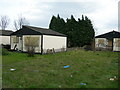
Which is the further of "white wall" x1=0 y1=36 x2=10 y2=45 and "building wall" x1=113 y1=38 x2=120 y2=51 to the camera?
"white wall" x1=0 y1=36 x2=10 y2=45

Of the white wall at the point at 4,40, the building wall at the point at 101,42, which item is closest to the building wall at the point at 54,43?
the building wall at the point at 101,42

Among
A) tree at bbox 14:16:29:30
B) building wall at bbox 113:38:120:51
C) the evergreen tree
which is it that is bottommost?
building wall at bbox 113:38:120:51

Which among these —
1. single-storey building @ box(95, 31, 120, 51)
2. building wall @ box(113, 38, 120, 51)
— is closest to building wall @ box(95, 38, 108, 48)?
single-storey building @ box(95, 31, 120, 51)

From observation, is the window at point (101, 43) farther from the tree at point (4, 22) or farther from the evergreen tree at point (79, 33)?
the tree at point (4, 22)

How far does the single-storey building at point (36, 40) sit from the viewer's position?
17.7 meters

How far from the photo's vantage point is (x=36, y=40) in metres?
17.8

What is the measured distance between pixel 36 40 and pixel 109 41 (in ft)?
47.3

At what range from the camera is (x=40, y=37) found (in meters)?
17.5

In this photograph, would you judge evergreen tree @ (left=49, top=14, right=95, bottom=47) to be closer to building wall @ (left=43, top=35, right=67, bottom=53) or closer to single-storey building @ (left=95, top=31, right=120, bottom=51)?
single-storey building @ (left=95, top=31, right=120, bottom=51)

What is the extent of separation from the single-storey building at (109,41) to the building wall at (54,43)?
696 cm

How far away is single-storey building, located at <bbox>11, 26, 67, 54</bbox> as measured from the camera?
58.1 ft

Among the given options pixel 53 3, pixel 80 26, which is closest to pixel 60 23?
pixel 80 26

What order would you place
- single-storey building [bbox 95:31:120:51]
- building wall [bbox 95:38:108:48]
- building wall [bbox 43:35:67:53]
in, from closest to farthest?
building wall [bbox 43:35:67:53] < single-storey building [bbox 95:31:120:51] < building wall [bbox 95:38:108:48]

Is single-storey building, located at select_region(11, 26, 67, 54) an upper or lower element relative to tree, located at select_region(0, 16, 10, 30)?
lower
